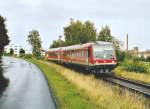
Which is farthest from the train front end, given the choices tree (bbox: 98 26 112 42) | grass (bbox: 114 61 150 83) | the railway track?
tree (bbox: 98 26 112 42)

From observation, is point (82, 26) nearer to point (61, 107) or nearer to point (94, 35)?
point (94, 35)

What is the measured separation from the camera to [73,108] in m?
15.4

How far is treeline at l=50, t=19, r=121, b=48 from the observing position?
88250 mm

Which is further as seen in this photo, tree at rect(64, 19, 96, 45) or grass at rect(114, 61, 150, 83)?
tree at rect(64, 19, 96, 45)

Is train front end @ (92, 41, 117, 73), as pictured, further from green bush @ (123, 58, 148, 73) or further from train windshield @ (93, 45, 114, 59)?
green bush @ (123, 58, 148, 73)

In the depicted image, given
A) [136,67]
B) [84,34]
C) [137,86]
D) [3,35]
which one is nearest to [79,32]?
[84,34]

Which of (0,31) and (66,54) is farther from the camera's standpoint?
(0,31)

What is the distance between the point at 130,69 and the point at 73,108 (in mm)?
26541

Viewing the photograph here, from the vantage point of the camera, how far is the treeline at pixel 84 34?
88250 mm

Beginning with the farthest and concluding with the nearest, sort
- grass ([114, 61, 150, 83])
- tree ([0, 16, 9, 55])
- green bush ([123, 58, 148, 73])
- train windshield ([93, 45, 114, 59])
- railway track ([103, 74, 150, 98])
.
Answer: tree ([0, 16, 9, 55]) < green bush ([123, 58, 148, 73]) < train windshield ([93, 45, 114, 59]) < grass ([114, 61, 150, 83]) < railway track ([103, 74, 150, 98])

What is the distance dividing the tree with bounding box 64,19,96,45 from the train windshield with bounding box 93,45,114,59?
148 ft

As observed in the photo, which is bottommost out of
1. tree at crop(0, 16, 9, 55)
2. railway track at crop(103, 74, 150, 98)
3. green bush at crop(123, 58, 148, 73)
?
railway track at crop(103, 74, 150, 98)

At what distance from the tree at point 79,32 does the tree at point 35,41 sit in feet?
72.9

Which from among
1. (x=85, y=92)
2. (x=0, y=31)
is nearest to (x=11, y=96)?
(x=85, y=92)
